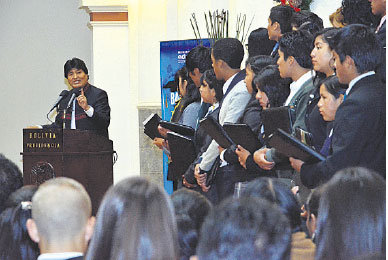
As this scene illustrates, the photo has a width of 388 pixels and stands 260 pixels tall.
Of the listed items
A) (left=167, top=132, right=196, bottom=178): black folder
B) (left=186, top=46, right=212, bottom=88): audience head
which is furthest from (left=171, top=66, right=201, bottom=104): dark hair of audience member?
(left=167, top=132, right=196, bottom=178): black folder

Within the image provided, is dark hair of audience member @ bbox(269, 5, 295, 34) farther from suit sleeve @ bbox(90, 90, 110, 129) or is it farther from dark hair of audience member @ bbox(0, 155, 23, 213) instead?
dark hair of audience member @ bbox(0, 155, 23, 213)

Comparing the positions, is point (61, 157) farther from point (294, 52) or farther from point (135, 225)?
point (135, 225)

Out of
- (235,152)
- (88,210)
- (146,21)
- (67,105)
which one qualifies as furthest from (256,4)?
(88,210)

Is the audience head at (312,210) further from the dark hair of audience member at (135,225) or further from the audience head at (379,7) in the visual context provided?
the audience head at (379,7)

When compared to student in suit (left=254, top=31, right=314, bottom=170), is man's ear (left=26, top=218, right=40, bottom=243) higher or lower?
lower

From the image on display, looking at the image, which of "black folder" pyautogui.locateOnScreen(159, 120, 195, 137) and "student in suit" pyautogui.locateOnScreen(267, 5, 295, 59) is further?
"black folder" pyautogui.locateOnScreen(159, 120, 195, 137)

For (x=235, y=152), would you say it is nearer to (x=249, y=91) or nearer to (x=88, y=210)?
(x=249, y=91)

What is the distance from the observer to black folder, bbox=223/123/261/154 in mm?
4129

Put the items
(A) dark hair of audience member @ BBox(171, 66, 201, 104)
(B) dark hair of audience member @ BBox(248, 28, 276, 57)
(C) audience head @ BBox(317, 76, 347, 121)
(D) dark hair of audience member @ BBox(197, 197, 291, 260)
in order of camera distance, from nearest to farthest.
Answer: (D) dark hair of audience member @ BBox(197, 197, 291, 260)
(C) audience head @ BBox(317, 76, 347, 121)
(B) dark hair of audience member @ BBox(248, 28, 276, 57)
(A) dark hair of audience member @ BBox(171, 66, 201, 104)

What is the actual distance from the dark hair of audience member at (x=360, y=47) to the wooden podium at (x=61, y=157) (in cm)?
313

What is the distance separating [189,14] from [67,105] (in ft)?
7.79

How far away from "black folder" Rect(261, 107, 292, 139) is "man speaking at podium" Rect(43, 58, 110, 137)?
269 cm

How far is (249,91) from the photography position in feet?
15.1

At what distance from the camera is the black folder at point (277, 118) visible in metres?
4.00
